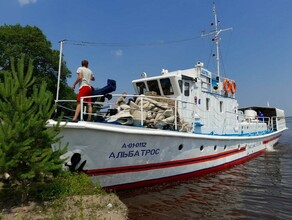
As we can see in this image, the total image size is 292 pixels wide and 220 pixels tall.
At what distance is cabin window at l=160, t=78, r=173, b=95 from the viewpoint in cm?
1052

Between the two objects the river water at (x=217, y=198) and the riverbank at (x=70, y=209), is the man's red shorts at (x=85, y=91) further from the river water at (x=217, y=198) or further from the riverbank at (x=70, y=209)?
the riverbank at (x=70, y=209)

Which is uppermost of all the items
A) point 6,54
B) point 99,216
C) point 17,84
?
point 6,54

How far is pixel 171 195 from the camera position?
8.00m

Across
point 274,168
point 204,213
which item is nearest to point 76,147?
point 204,213

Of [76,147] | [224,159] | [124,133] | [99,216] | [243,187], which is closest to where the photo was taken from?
[99,216]

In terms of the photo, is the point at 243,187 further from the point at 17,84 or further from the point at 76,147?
the point at 17,84

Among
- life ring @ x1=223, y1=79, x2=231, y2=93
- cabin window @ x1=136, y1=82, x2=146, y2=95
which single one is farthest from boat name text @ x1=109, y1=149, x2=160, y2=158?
life ring @ x1=223, y1=79, x2=231, y2=93

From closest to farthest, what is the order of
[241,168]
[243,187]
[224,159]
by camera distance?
[243,187] < [224,159] < [241,168]

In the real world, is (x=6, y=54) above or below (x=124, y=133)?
above

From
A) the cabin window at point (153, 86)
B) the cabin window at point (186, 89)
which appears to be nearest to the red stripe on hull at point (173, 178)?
the cabin window at point (186, 89)

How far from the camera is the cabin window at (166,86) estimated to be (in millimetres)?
10516

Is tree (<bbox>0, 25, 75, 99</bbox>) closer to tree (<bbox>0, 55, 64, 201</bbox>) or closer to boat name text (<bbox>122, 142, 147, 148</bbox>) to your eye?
boat name text (<bbox>122, 142, 147, 148</bbox>)

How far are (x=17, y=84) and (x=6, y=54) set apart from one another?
23.9 meters

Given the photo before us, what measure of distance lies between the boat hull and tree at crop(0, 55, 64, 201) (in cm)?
64
